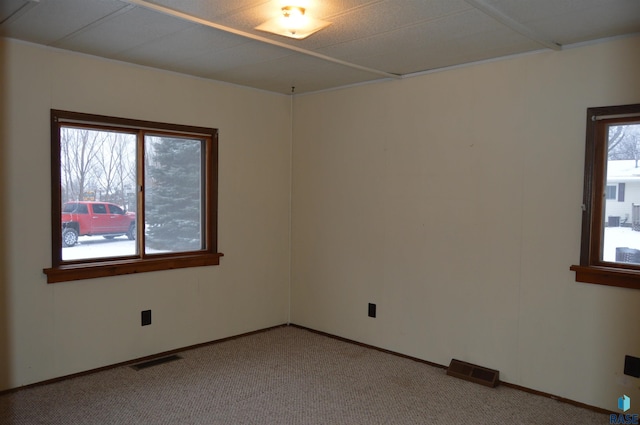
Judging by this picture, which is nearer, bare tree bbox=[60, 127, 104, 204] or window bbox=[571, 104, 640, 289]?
window bbox=[571, 104, 640, 289]

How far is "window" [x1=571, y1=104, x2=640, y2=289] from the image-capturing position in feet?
9.86

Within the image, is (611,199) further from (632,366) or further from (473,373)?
(473,373)

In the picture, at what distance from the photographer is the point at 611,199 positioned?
310cm

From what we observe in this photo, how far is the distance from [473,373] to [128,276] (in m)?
2.74

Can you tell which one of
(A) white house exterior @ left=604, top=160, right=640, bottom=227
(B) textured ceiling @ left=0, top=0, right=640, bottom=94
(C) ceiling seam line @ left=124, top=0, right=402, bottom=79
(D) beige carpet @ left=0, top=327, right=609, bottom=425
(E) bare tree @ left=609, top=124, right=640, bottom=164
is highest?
(B) textured ceiling @ left=0, top=0, right=640, bottom=94

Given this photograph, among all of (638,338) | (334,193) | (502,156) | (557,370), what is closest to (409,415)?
(557,370)

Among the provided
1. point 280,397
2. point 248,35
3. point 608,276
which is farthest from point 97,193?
point 608,276

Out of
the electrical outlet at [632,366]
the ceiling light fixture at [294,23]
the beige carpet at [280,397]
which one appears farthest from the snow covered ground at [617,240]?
the ceiling light fixture at [294,23]

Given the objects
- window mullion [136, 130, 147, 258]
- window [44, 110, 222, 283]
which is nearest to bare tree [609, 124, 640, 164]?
window [44, 110, 222, 283]

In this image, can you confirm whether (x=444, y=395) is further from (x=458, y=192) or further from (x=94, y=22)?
(x=94, y=22)

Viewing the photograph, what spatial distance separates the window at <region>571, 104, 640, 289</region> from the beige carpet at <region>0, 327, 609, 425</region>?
92cm

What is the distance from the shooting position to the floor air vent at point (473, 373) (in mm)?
3463

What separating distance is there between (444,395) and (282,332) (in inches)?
74.3

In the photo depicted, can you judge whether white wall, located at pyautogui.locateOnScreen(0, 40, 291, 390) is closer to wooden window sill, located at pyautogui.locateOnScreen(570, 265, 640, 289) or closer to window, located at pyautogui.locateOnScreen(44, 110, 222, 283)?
window, located at pyautogui.locateOnScreen(44, 110, 222, 283)
